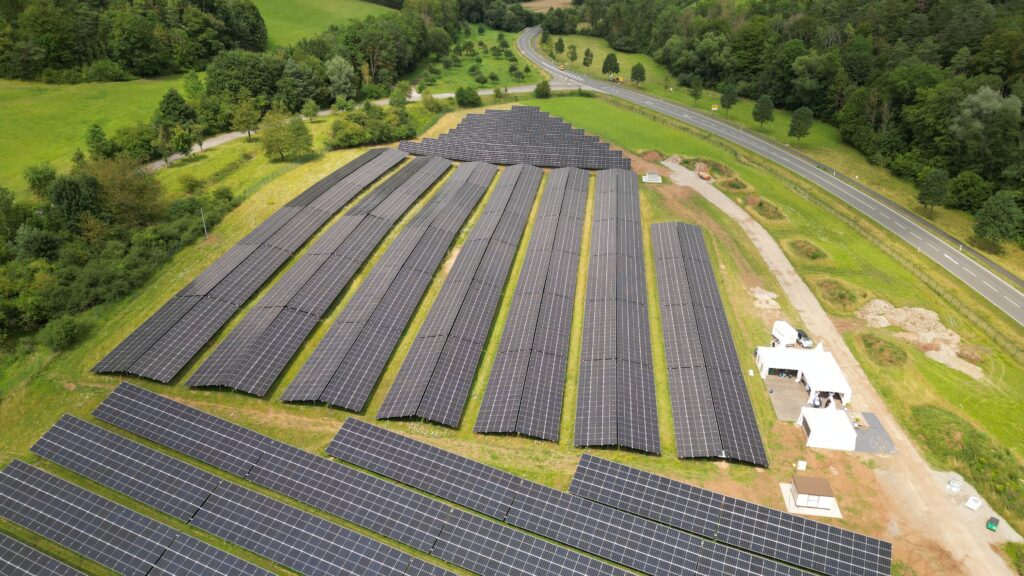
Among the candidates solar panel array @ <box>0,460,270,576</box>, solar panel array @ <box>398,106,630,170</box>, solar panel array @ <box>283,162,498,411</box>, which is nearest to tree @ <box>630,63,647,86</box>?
solar panel array @ <box>398,106,630,170</box>

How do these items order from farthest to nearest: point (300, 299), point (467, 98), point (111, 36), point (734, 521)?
point (467, 98)
point (111, 36)
point (300, 299)
point (734, 521)

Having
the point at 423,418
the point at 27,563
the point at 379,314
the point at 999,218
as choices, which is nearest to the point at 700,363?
the point at 423,418

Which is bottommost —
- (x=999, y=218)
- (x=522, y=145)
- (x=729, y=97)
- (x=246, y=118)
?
Result: (x=246, y=118)

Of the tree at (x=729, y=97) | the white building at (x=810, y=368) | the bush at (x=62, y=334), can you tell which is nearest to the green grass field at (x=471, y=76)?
the tree at (x=729, y=97)

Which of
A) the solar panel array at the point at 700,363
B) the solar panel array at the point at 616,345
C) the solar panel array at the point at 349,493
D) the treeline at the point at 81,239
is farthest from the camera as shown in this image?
the treeline at the point at 81,239

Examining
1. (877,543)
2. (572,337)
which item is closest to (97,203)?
(572,337)

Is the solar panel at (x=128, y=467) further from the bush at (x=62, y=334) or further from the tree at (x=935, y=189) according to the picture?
the tree at (x=935, y=189)

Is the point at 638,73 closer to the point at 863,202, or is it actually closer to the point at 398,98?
the point at 398,98
